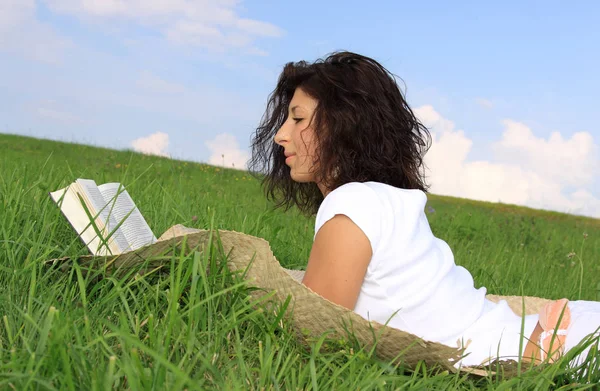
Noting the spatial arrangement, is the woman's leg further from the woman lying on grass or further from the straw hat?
the straw hat

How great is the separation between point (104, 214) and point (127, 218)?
0.75ft

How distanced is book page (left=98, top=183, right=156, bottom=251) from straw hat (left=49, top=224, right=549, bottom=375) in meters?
0.36

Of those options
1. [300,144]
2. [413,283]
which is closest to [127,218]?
[300,144]

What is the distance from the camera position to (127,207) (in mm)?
3074

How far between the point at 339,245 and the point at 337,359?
44cm

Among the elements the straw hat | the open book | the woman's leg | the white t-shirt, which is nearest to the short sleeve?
the white t-shirt

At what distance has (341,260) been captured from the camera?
88.4 inches

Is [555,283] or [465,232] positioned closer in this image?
[555,283]

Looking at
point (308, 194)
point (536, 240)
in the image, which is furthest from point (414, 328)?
point (536, 240)

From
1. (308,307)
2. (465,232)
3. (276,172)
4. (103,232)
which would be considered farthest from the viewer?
(465,232)

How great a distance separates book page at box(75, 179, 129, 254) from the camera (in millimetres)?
2721

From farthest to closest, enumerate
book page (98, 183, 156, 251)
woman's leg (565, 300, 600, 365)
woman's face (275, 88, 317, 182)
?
book page (98, 183, 156, 251) → woman's face (275, 88, 317, 182) → woman's leg (565, 300, 600, 365)

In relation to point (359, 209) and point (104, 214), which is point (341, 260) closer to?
point (359, 209)

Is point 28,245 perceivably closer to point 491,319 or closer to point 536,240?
point 491,319
